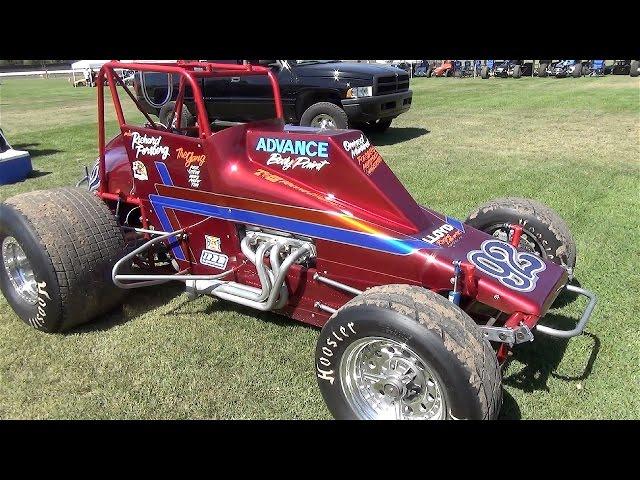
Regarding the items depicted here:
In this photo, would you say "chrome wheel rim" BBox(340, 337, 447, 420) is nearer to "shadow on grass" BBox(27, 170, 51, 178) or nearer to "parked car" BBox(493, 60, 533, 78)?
"shadow on grass" BBox(27, 170, 51, 178)

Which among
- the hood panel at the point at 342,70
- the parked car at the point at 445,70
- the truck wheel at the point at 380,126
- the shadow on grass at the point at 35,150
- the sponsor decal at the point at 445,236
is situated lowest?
the parked car at the point at 445,70

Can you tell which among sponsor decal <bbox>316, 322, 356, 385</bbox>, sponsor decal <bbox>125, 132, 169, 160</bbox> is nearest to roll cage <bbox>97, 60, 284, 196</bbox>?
sponsor decal <bbox>125, 132, 169, 160</bbox>

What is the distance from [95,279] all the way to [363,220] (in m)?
2.10

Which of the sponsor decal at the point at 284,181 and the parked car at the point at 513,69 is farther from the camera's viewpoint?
the parked car at the point at 513,69

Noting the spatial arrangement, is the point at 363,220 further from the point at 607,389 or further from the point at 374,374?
the point at 607,389

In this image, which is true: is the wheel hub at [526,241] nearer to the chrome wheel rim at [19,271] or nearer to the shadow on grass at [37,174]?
the chrome wheel rim at [19,271]

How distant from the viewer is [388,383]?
300 cm

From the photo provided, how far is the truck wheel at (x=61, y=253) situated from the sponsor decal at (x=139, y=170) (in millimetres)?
366

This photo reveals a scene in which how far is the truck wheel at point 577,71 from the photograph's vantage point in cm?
2925

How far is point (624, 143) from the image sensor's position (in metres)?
10.7

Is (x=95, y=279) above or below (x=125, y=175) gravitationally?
below

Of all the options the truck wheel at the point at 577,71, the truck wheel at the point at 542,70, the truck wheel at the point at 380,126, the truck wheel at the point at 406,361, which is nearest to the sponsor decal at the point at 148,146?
the truck wheel at the point at 406,361

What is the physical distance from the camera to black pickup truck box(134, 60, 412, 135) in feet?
35.8
